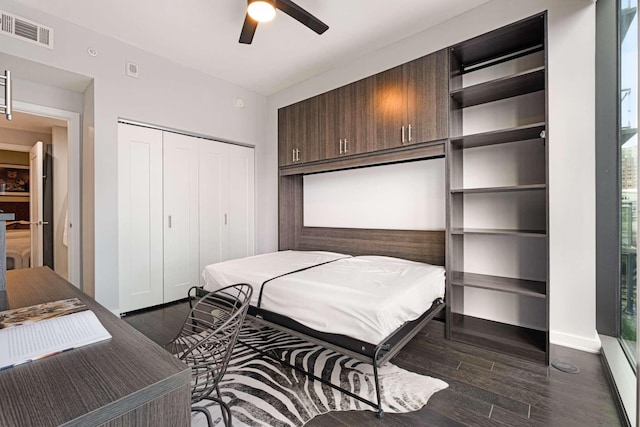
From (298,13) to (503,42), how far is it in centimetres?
173

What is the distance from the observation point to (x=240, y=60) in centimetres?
362

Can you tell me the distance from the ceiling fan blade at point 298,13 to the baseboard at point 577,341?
3.18 metres

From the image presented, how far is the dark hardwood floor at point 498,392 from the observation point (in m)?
1.62

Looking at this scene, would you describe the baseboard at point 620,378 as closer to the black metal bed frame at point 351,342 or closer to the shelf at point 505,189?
the black metal bed frame at point 351,342

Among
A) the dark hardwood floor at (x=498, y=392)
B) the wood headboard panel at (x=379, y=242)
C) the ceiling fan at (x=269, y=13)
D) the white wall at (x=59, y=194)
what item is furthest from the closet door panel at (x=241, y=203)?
the dark hardwood floor at (x=498, y=392)

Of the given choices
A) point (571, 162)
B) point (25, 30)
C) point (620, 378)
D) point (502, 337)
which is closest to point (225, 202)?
point (25, 30)

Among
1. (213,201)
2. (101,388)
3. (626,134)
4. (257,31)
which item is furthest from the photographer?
(213,201)

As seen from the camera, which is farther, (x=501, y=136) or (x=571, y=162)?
(x=501, y=136)

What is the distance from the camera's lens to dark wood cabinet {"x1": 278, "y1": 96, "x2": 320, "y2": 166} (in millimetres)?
3771

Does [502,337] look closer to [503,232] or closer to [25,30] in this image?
[503,232]

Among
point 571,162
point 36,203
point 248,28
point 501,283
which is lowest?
point 501,283

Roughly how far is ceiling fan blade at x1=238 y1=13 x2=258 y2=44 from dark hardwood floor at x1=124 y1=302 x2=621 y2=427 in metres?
2.86

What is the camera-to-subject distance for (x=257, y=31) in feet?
9.93

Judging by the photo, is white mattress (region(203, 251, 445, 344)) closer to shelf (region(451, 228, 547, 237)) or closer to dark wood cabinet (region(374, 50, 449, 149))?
shelf (region(451, 228, 547, 237))
